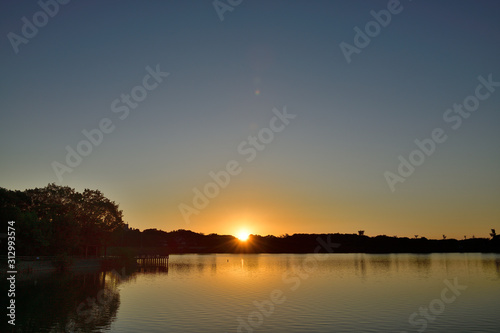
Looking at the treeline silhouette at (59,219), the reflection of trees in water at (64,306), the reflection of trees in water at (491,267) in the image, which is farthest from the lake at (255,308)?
the reflection of trees in water at (491,267)

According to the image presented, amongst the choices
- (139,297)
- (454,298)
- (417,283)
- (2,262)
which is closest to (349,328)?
(454,298)

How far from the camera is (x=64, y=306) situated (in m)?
45.2

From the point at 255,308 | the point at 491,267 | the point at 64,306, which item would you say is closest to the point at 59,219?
the point at 64,306

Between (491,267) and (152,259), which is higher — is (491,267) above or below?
below

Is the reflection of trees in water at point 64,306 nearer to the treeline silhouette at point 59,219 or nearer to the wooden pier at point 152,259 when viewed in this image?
the treeline silhouette at point 59,219

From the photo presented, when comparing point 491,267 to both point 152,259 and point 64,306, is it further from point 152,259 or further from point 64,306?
point 64,306

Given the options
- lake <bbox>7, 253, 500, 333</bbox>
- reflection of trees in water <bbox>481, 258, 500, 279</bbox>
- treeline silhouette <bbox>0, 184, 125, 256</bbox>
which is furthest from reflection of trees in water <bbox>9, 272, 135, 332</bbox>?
reflection of trees in water <bbox>481, 258, 500, 279</bbox>

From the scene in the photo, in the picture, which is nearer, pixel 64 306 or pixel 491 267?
pixel 64 306

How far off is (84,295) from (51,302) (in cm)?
711

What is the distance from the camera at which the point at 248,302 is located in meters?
51.0

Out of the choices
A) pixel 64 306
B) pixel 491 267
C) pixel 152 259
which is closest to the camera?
pixel 64 306

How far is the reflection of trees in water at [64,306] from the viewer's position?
3509cm

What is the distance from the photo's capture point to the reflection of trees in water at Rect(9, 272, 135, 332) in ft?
115

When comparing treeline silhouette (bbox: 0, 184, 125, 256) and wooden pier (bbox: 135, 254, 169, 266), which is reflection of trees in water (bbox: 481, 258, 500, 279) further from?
wooden pier (bbox: 135, 254, 169, 266)
